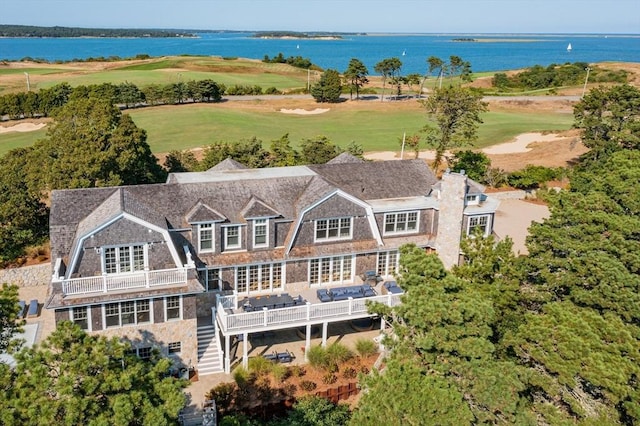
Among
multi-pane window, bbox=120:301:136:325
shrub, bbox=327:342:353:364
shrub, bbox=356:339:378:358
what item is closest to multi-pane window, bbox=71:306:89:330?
multi-pane window, bbox=120:301:136:325

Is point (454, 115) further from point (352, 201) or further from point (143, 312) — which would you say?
point (143, 312)

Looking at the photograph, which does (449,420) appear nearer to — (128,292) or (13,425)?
(13,425)

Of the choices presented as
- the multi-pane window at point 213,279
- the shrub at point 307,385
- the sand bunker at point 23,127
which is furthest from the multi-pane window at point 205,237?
A: the sand bunker at point 23,127

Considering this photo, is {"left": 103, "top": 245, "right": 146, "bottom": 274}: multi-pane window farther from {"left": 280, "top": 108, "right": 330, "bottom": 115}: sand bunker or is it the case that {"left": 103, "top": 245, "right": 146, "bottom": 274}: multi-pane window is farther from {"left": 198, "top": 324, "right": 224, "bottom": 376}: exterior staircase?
{"left": 280, "top": 108, "right": 330, "bottom": 115}: sand bunker

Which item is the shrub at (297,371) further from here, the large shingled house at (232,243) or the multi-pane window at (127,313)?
the multi-pane window at (127,313)

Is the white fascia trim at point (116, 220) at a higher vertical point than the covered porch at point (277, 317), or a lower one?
higher

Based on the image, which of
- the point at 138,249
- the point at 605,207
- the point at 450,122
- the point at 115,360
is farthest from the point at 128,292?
the point at 450,122
